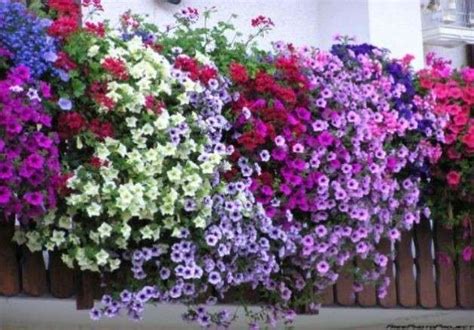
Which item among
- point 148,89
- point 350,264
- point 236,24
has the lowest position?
point 350,264

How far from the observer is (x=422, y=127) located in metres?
6.68

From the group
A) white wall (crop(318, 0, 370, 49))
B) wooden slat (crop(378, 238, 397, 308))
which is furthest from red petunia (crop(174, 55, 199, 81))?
white wall (crop(318, 0, 370, 49))

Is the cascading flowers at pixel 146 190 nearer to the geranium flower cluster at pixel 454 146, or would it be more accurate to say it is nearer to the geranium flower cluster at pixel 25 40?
the geranium flower cluster at pixel 25 40

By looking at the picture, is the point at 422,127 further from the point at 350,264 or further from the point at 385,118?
the point at 350,264

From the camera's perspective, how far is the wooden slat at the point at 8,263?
5746 millimetres

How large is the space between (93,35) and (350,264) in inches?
74.5

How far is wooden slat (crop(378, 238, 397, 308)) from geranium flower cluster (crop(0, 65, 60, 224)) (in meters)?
2.25

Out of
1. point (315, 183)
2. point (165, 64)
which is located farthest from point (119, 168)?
point (315, 183)

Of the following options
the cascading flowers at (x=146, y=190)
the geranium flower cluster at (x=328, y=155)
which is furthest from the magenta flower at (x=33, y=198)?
the geranium flower cluster at (x=328, y=155)

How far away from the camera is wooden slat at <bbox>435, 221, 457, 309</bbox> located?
727cm

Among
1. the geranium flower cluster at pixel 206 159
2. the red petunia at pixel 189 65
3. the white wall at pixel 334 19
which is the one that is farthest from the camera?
the white wall at pixel 334 19

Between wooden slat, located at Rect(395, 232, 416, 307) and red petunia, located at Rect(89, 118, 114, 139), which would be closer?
red petunia, located at Rect(89, 118, 114, 139)

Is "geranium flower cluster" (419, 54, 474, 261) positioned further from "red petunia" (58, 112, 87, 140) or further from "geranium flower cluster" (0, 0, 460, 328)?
"red petunia" (58, 112, 87, 140)

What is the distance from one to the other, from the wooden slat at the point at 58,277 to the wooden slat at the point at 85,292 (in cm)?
6
